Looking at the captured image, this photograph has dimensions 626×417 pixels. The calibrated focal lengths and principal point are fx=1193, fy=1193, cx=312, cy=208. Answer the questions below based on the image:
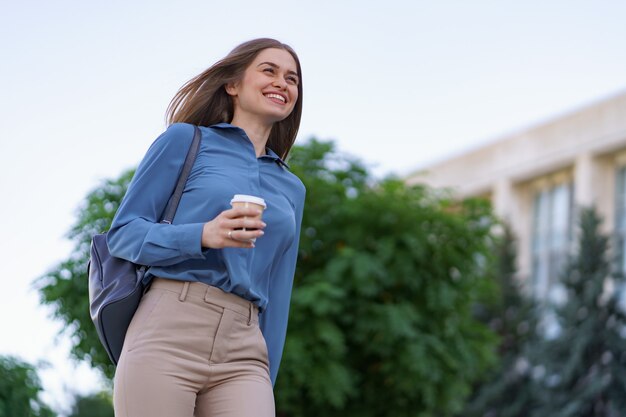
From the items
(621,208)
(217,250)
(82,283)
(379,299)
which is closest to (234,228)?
(217,250)

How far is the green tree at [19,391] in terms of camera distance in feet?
16.9

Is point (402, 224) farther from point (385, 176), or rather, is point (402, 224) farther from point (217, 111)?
point (217, 111)

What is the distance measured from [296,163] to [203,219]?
1022 cm

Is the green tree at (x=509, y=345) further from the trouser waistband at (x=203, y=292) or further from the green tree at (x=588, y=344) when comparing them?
the trouser waistband at (x=203, y=292)

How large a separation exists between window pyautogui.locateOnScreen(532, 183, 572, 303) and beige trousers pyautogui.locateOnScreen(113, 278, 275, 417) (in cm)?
3302

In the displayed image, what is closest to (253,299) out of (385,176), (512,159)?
(385,176)

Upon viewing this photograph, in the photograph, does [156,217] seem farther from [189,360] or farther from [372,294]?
[372,294]

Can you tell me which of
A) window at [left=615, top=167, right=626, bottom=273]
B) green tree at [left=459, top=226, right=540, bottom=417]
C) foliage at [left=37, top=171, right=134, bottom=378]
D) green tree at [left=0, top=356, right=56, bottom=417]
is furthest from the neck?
window at [left=615, top=167, right=626, bottom=273]

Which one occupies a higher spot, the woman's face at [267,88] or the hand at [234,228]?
the woman's face at [267,88]

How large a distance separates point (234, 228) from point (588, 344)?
81.5 feet

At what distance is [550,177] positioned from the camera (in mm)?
36781

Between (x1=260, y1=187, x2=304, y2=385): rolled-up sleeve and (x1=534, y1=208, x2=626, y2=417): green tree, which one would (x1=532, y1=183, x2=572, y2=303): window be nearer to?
(x1=534, y1=208, x2=626, y2=417): green tree

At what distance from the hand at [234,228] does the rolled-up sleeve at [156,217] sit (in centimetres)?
6

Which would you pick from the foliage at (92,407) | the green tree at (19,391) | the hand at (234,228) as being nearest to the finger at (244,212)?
the hand at (234,228)
